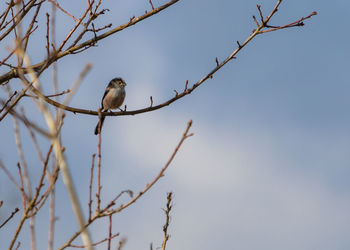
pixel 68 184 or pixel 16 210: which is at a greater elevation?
pixel 16 210

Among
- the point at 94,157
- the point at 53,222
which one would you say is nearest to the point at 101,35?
the point at 94,157

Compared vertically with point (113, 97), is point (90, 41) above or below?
below

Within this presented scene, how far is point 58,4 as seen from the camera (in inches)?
246

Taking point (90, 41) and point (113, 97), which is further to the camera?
point (113, 97)

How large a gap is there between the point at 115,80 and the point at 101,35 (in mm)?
5662

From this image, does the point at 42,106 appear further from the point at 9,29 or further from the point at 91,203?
the point at 9,29

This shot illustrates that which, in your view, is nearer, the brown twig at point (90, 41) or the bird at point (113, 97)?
the brown twig at point (90, 41)

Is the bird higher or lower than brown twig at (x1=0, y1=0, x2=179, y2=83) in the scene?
higher

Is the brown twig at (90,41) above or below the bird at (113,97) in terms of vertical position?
below

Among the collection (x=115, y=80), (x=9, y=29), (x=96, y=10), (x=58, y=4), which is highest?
(x=115, y=80)

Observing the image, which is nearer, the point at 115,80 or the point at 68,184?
the point at 68,184

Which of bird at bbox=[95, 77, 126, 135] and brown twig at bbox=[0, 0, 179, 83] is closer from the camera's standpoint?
brown twig at bbox=[0, 0, 179, 83]

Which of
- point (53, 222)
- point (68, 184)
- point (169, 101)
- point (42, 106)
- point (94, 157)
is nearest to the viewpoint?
point (68, 184)

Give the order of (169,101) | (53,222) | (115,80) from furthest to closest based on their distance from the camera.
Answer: (115,80) → (169,101) → (53,222)
